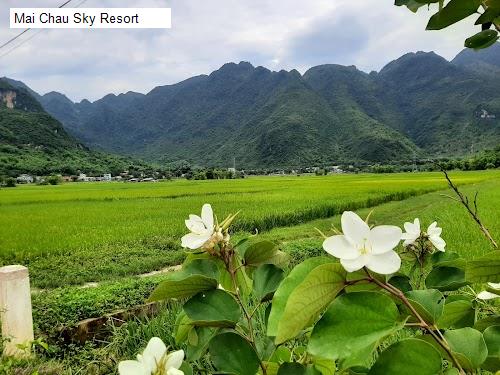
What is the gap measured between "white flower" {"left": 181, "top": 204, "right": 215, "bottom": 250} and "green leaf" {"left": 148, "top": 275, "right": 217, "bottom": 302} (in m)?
0.06

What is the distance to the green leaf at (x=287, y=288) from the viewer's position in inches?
18.5

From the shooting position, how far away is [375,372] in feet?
1.24

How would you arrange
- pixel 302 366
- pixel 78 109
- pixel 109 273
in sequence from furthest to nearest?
1. pixel 78 109
2. pixel 109 273
3. pixel 302 366

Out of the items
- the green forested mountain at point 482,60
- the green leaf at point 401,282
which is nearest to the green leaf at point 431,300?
the green leaf at point 401,282

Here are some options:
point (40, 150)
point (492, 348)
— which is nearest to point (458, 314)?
point (492, 348)

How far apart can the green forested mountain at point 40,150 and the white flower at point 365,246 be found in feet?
139

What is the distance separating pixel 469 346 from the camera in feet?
1.49

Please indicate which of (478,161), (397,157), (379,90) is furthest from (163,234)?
(379,90)

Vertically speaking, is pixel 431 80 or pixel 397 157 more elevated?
pixel 431 80

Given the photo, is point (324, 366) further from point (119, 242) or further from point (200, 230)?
point (119, 242)

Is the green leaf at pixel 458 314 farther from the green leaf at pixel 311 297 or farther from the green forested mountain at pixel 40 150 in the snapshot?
the green forested mountain at pixel 40 150

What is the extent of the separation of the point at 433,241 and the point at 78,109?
17278 cm

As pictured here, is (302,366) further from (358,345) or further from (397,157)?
(397,157)

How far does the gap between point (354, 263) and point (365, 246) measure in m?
0.03
